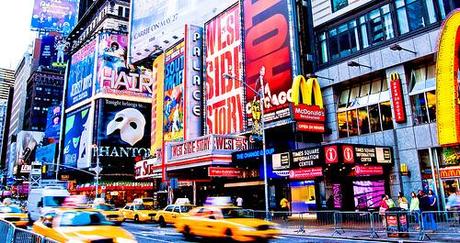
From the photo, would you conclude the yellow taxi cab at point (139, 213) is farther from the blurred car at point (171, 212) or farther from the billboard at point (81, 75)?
the billboard at point (81, 75)

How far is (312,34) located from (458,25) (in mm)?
12104

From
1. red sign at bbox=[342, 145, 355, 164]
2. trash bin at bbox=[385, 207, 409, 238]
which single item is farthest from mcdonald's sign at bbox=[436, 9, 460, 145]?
trash bin at bbox=[385, 207, 409, 238]

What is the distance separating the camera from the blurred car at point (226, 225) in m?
14.8

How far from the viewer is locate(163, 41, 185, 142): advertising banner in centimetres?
4659

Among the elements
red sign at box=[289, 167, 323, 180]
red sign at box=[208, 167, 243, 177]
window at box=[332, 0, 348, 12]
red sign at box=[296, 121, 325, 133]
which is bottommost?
red sign at box=[289, 167, 323, 180]

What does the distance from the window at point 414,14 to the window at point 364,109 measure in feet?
13.0

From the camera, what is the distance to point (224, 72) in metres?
39.9

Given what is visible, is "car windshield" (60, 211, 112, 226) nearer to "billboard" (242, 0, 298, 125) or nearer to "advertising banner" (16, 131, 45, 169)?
"billboard" (242, 0, 298, 125)

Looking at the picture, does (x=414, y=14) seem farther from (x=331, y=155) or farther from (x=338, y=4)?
Result: (x=331, y=155)

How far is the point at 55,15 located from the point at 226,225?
17616cm

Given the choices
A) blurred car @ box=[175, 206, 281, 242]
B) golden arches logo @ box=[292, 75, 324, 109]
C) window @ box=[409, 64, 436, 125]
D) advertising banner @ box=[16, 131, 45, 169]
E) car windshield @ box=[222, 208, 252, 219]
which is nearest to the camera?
blurred car @ box=[175, 206, 281, 242]

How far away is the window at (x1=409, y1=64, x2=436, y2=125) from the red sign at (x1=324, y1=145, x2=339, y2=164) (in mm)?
5812

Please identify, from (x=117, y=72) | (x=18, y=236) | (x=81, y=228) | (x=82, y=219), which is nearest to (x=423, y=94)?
(x=82, y=219)

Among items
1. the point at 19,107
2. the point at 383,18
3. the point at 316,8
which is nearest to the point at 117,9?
the point at 316,8
